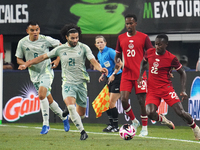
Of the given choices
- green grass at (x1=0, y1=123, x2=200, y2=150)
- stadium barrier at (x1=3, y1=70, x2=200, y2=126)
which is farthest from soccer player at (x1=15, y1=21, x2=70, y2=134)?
stadium barrier at (x1=3, y1=70, x2=200, y2=126)

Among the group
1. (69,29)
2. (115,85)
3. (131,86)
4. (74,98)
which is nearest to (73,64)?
(74,98)

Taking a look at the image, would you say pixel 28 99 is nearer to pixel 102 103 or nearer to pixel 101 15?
pixel 102 103

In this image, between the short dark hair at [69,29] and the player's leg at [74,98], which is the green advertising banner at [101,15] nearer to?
the short dark hair at [69,29]

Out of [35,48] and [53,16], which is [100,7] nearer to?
[53,16]

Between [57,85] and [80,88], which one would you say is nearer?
[80,88]

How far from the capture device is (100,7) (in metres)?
13.3

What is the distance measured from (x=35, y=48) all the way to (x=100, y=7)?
3.49m

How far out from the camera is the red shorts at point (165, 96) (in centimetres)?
880

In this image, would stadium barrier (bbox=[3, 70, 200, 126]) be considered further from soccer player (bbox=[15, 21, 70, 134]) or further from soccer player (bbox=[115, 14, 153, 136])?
soccer player (bbox=[115, 14, 153, 136])

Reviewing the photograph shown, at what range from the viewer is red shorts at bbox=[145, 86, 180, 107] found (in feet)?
28.9

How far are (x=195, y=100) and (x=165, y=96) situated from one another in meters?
3.65

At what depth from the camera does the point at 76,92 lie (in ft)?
29.8

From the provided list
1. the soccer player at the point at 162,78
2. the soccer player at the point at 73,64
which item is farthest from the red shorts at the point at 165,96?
the soccer player at the point at 73,64

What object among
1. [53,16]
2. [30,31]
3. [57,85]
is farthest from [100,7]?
[30,31]
